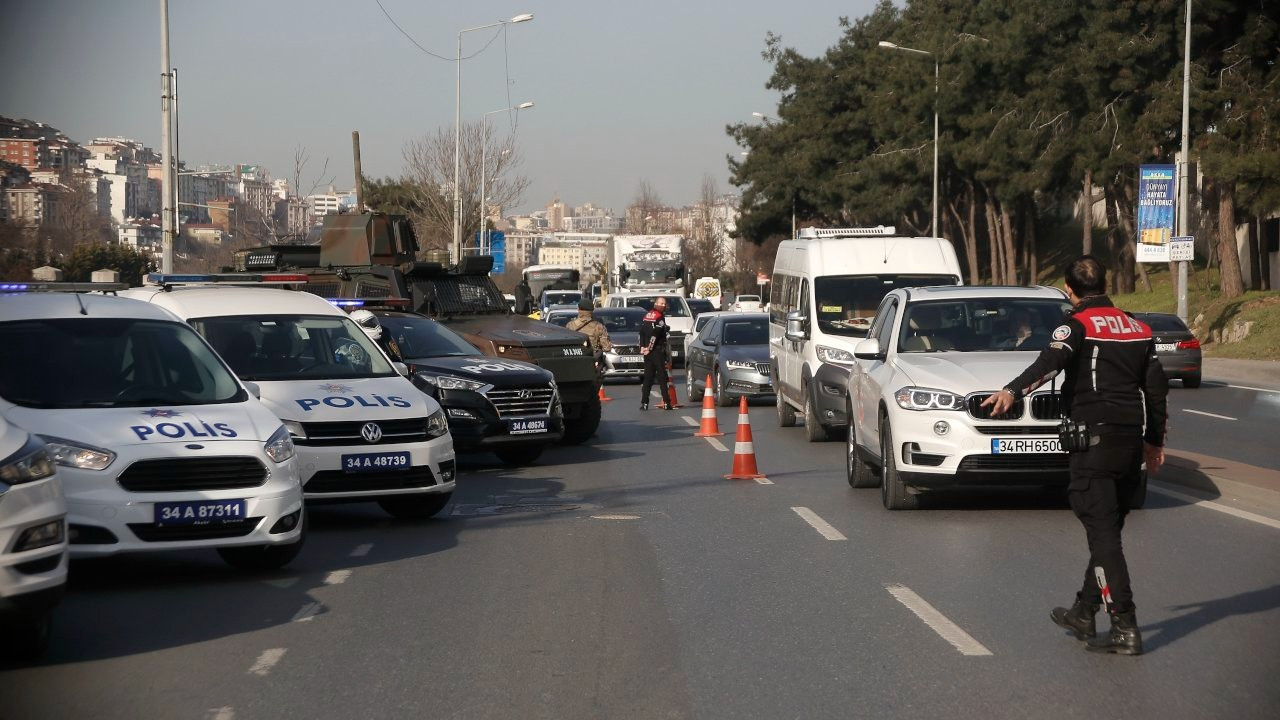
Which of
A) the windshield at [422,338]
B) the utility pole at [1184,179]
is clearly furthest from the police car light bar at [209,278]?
the utility pole at [1184,179]

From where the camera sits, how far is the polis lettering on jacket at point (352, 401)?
450 inches

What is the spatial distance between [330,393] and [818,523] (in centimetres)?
390

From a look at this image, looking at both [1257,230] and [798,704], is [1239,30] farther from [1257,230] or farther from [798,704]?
[798,704]

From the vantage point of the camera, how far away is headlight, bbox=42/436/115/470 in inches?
335

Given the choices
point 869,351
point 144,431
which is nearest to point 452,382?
point 869,351

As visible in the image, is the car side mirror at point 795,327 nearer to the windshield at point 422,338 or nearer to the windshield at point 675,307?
the windshield at point 422,338

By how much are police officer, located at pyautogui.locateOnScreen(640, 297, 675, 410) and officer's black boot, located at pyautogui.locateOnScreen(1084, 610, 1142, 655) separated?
57.3 ft

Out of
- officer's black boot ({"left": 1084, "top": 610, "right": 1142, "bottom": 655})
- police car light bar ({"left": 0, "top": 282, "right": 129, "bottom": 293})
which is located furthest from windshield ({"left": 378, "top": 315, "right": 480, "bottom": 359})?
officer's black boot ({"left": 1084, "top": 610, "right": 1142, "bottom": 655})

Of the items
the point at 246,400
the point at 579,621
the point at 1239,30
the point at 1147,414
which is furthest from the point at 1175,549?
the point at 1239,30

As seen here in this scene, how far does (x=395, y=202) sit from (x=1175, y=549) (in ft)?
233

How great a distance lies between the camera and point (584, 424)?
1936cm

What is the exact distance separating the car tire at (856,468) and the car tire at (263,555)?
19.2 ft

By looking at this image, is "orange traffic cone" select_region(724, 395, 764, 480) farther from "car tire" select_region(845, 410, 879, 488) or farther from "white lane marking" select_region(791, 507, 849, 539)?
"white lane marking" select_region(791, 507, 849, 539)

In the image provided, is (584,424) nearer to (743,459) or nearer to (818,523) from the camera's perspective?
(743,459)
